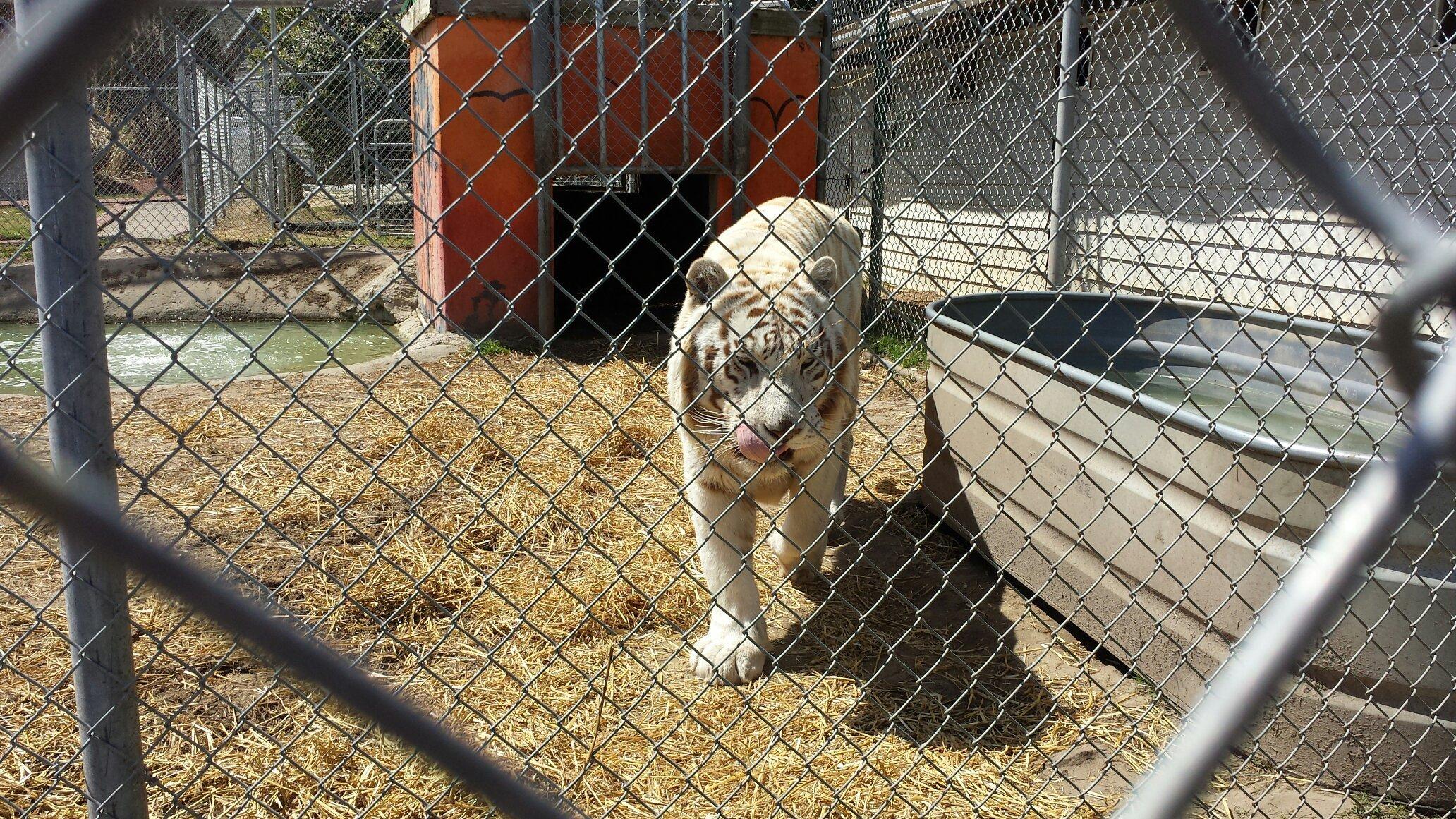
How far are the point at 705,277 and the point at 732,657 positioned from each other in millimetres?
1212

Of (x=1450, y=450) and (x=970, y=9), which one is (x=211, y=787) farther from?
(x=970, y=9)

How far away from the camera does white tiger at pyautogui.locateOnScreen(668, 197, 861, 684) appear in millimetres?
2914

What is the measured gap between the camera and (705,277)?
116 inches

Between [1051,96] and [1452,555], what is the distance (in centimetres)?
160

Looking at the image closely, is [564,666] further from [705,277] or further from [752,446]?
[705,277]

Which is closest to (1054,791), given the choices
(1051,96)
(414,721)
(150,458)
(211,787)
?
(1051,96)

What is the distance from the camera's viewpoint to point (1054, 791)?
259 cm

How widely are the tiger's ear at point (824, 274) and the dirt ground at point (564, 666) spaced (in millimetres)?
572

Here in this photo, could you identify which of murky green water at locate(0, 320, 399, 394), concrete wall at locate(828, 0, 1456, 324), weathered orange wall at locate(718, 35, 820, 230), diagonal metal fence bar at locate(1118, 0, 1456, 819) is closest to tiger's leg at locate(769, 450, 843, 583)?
concrete wall at locate(828, 0, 1456, 324)

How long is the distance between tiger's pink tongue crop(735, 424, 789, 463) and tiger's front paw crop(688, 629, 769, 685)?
59cm

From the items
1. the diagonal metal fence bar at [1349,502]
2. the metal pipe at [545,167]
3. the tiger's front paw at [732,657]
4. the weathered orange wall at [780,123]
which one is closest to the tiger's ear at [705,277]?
the tiger's front paw at [732,657]

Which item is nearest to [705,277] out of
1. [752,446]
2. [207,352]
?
[752,446]

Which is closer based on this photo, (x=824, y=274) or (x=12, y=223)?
(x=824, y=274)

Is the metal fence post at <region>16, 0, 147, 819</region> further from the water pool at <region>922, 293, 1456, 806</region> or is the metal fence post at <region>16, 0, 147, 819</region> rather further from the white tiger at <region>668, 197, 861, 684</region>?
the water pool at <region>922, 293, 1456, 806</region>
